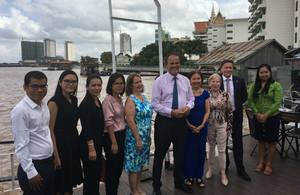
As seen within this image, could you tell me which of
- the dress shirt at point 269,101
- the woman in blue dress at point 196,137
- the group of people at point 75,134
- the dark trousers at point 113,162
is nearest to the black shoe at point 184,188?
the woman in blue dress at point 196,137

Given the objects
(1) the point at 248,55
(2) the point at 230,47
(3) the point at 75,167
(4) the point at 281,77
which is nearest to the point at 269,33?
(2) the point at 230,47

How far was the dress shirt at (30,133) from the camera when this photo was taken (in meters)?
1.68

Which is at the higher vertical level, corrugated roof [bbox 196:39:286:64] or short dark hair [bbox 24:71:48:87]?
corrugated roof [bbox 196:39:286:64]

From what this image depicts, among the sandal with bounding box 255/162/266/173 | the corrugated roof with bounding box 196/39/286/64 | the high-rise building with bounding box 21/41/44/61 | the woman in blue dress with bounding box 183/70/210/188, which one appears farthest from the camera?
the high-rise building with bounding box 21/41/44/61

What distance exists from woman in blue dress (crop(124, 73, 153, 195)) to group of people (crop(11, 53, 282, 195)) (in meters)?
0.01

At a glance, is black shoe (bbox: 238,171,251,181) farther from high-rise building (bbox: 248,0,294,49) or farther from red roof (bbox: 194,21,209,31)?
red roof (bbox: 194,21,209,31)

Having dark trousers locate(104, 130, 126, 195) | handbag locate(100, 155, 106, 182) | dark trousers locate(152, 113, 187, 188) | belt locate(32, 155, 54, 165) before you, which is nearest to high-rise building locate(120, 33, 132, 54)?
dark trousers locate(152, 113, 187, 188)

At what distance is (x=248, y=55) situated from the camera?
20031 mm

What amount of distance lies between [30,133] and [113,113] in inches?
35.8

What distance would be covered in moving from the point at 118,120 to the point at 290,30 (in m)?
39.9

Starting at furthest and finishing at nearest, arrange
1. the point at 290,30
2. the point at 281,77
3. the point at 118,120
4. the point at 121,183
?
the point at 290,30 → the point at 281,77 → the point at 121,183 → the point at 118,120

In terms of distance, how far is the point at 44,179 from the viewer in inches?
73.4

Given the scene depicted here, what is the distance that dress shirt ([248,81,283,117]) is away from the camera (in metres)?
3.30

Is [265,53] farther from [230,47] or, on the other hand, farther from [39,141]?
[39,141]
